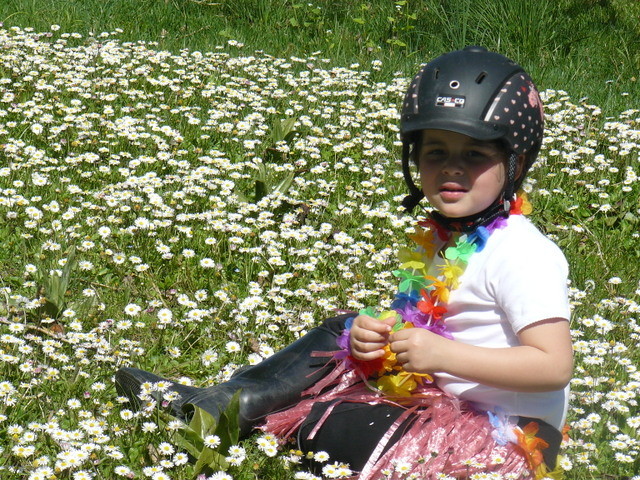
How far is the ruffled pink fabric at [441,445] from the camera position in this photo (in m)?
3.10

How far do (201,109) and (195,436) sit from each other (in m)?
3.77

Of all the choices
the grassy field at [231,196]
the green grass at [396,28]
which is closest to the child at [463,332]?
the grassy field at [231,196]

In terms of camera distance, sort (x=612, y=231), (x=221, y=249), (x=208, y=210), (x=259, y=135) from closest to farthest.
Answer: (x=221, y=249) → (x=208, y=210) → (x=612, y=231) → (x=259, y=135)

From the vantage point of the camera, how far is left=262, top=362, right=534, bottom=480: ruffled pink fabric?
310 cm

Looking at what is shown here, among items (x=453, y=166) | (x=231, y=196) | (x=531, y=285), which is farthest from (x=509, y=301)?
(x=231, y=196)

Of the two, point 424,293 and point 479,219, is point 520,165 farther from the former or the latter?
point 424,293

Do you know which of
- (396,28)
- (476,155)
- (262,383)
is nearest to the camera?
(476,155)

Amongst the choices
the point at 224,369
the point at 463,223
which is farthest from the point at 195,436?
the point at 463,223

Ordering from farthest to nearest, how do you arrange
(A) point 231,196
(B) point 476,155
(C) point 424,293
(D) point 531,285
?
(A) point 231,196 < (C) point 424,293 < (B) point 476,155 < (D) point 531,285

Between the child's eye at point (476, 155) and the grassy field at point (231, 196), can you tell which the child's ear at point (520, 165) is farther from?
the grassy field at point (231, 196)

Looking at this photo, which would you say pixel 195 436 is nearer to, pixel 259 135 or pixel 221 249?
pixel 221 249

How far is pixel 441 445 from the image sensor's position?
319cm

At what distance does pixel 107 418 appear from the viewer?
342 cm

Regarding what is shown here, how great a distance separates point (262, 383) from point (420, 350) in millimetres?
801
